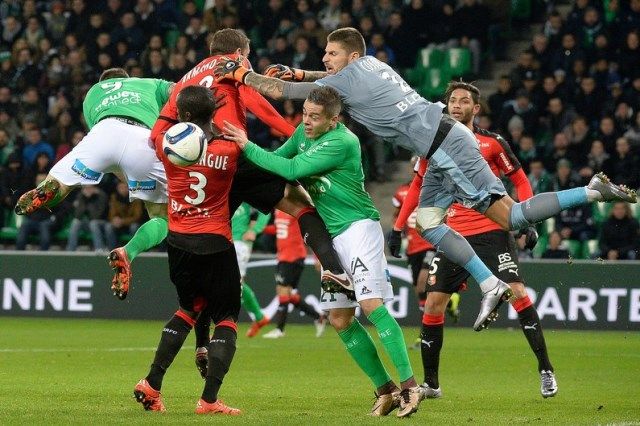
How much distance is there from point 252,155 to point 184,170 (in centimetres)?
48

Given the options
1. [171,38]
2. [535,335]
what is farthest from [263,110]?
[171,38]

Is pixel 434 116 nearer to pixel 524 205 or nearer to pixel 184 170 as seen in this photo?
pixel 524 205

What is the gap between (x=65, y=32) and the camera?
2595 centimetres

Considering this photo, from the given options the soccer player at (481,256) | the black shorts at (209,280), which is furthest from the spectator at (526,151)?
the black shorts at (209,280)

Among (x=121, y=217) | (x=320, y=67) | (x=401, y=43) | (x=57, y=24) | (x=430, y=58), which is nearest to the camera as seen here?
(x=121, y=217)

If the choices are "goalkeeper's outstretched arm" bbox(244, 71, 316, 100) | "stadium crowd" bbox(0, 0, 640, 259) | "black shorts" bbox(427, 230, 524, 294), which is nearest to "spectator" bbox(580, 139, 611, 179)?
"stadium crowd" bbox(0, 0, 640, 259)

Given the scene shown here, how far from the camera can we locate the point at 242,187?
9.67 meters

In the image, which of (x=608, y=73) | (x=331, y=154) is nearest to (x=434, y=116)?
(x=331, y=154)

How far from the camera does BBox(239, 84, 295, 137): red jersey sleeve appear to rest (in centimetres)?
997

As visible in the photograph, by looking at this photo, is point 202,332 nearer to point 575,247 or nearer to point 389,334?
point 389,334

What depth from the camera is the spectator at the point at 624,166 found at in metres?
19.8

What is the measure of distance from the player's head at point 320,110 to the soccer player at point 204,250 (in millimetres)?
559

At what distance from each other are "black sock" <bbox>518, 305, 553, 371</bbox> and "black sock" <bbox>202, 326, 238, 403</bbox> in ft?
9.05

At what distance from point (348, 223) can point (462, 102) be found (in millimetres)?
2243
